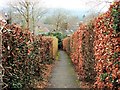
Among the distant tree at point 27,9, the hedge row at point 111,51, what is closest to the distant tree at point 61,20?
the distant tree at point 27,9

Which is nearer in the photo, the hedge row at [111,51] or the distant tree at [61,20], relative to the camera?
the hedge row at [111,51]

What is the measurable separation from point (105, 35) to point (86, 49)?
16.1 feet

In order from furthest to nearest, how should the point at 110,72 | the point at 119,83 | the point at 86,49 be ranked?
the point at 86,49, the point at 110,72, the point at 119,83

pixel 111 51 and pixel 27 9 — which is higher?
pixel 27 9

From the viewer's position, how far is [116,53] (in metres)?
4.99

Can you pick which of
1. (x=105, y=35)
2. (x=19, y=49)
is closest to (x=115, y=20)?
(x=105, y=35)

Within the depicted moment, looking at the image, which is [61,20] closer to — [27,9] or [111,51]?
[27,9]

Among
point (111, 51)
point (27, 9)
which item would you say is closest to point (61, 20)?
point (27, 9)

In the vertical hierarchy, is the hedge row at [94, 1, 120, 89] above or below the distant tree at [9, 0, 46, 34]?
below

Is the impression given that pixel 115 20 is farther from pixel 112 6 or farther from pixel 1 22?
pixel 1 22

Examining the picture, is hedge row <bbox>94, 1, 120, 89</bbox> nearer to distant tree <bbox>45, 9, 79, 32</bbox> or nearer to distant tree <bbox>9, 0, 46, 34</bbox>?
distant tree <bbox>9, 0, 46, 34</bbox>

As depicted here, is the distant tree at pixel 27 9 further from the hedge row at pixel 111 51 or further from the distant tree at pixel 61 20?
the hedge row at pixel 111 51

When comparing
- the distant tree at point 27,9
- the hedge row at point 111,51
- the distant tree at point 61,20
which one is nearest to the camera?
the hedge row at point 111,51

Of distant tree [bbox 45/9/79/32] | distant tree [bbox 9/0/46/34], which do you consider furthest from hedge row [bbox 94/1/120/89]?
distant tree [bbox 45/9/79/32]
